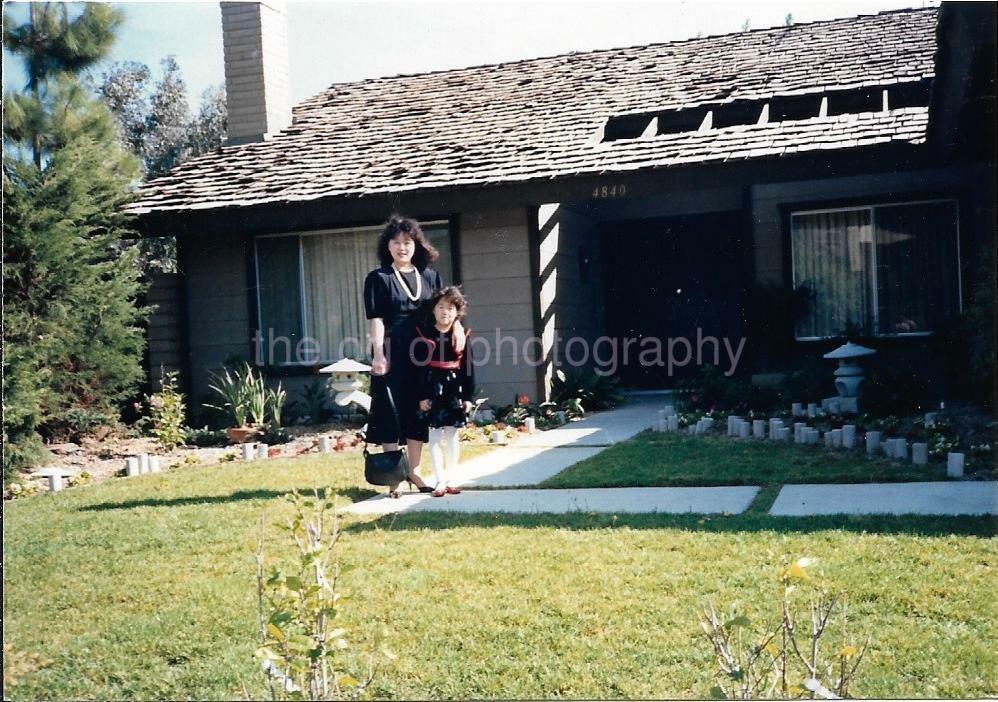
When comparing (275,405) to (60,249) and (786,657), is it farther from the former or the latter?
(786,657)

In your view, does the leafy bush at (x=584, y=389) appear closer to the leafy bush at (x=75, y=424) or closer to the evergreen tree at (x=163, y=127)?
the leafy bush at (x=75, y=424)

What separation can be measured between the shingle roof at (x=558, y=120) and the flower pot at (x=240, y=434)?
8.40 feet

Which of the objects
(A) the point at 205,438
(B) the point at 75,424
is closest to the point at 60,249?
(B) the point at 75,424

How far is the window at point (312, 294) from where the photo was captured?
Result: 35.1 feet

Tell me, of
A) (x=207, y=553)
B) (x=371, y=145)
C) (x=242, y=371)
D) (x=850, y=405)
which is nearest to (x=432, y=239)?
(x=371, y=145)

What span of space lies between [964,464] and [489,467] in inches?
126

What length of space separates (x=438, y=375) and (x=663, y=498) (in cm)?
162

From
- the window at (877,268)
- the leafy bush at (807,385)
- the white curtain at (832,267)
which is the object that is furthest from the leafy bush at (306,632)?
the white curtain at (832,267)

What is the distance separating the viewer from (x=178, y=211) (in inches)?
404

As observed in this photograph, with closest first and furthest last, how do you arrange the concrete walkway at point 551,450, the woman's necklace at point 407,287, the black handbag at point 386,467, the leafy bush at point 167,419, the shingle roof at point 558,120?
the black handbag at point 386,467 → the woman's necklace at point 407,287 → the concrete walkway at point 551,450 → the leafy bush at point 167,419 → the shingle roof at point 558,120

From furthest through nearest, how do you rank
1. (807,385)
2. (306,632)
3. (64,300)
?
(807,385)
(64,300)
(306,632)

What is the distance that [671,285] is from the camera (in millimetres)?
12086

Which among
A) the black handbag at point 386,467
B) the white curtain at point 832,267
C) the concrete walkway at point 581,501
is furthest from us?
the white curtain at point 832,267

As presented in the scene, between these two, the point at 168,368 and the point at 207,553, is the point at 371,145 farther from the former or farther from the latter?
the point at 207,553
